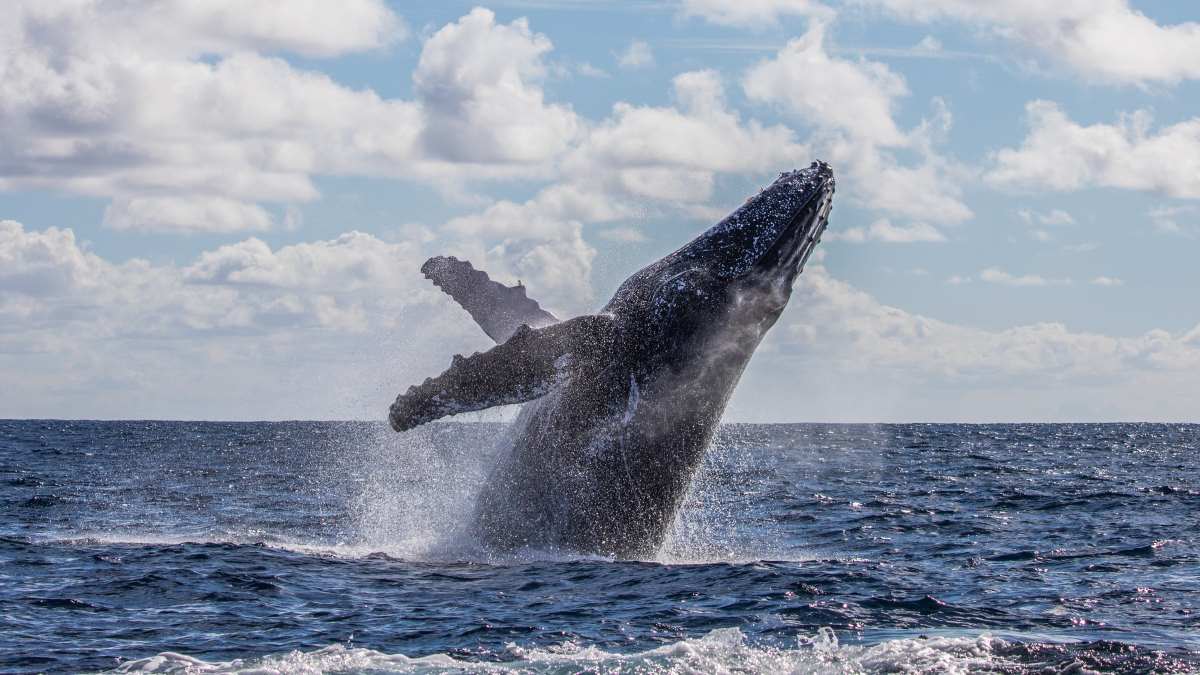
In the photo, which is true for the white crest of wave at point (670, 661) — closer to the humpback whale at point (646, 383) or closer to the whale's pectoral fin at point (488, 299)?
the humpback whale at point (646, 383)

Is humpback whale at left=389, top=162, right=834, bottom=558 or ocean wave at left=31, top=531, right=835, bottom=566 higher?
humpback whale at left=389, top=162, right=834, bottom=558

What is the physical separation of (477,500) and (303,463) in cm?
3599

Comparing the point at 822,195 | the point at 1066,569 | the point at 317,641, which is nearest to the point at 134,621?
the point at 317,641

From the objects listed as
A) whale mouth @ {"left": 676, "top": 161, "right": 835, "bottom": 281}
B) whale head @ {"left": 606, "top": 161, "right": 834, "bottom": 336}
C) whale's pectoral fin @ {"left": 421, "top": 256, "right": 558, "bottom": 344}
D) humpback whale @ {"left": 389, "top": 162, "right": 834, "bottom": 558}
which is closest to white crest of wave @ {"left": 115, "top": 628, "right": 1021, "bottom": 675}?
humpback whale @ {"left": 389, "top": 162, "right": 834, "bottom": 558}

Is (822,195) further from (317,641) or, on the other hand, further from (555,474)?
(317,641)

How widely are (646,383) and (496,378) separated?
5.10 feet

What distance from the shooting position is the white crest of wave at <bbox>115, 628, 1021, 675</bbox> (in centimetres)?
859

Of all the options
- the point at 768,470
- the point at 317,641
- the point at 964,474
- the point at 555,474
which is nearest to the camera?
the point at 317,641

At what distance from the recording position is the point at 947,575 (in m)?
13.5

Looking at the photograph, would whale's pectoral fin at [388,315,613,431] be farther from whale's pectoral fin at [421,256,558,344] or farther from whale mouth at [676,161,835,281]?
whale's pectoral fin at [421,256,558,344]

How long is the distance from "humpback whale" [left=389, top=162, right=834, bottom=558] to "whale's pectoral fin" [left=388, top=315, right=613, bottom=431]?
0.03 m

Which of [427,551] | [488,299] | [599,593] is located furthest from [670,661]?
[488,299]

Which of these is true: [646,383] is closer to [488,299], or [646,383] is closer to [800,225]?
[800,225]

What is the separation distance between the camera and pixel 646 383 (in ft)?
41.1
